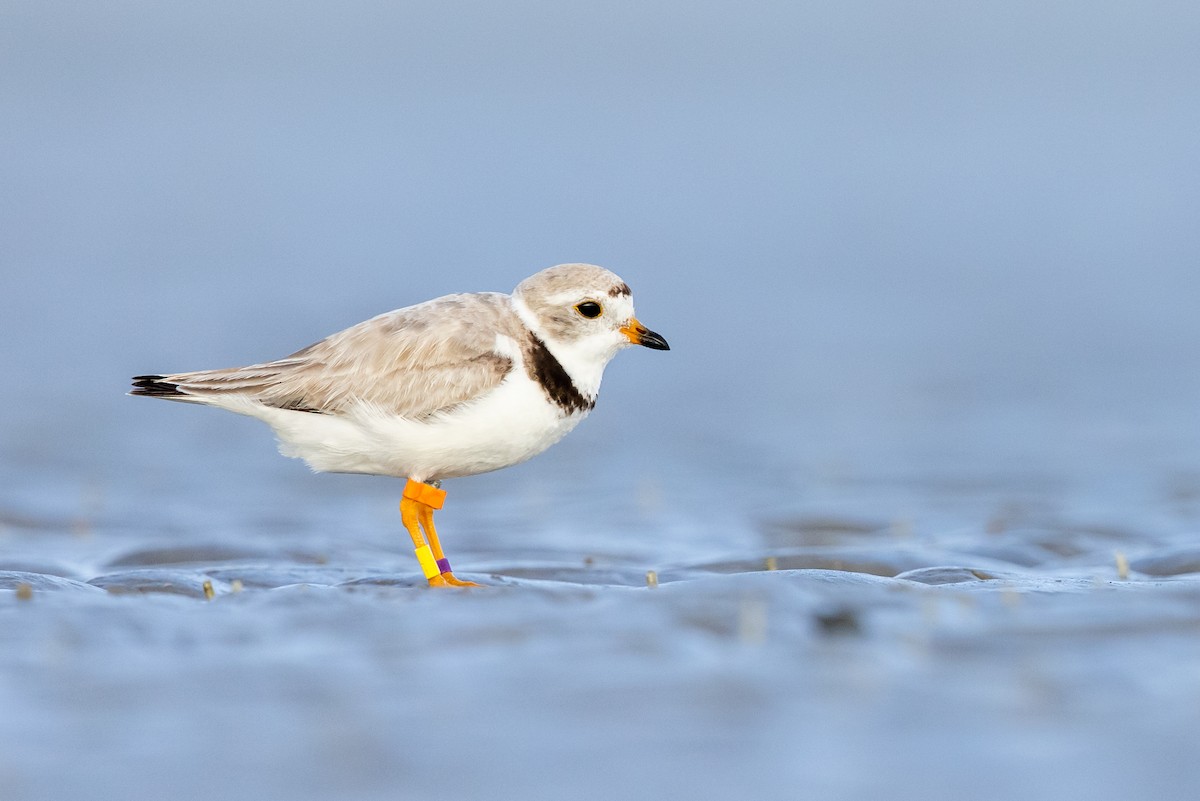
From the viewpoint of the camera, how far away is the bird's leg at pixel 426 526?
712 centimetres

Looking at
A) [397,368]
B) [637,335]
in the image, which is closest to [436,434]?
[397,368]

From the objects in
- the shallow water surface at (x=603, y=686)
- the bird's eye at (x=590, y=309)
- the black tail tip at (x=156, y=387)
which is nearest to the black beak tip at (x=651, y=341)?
the bird's eye at (x=590, y=309)

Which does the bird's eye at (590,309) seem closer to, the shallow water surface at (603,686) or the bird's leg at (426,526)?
the bird's leg at (426,526)

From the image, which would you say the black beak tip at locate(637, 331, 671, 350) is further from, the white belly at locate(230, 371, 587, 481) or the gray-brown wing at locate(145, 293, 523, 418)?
the gray-brown wing at locate(145, 293, 523, 418)

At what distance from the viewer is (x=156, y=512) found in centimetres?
977

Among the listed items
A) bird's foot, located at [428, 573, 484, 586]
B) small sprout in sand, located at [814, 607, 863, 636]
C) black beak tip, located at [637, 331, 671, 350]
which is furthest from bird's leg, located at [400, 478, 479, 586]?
small sprout in sand, located at [814, 607, 863, 636]

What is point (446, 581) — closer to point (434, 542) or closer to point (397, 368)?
point (434, 542)

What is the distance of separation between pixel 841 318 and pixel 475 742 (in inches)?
531

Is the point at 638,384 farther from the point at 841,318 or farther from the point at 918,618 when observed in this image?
the point at 918,618

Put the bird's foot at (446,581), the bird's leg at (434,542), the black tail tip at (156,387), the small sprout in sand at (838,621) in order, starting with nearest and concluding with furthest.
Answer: the small sprout in sand at (838,621) < the bird's foot at (446,581) < the bird's leg at (434,542) < the black tail tip at (156,387)

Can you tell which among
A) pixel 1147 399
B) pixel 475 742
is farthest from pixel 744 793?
pixel 1147 399

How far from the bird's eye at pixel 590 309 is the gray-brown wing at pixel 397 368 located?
32 cm

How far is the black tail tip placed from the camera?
24.4ft

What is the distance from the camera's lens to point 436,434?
7094mm
